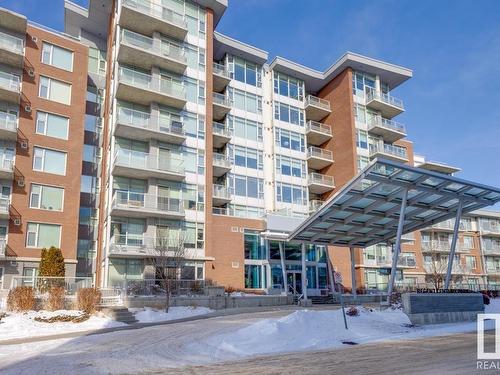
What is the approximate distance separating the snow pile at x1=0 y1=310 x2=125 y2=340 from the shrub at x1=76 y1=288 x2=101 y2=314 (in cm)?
66

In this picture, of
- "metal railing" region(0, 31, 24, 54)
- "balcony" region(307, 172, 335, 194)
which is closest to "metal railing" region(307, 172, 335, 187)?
"balcony" region(307, 172, 335, 194)

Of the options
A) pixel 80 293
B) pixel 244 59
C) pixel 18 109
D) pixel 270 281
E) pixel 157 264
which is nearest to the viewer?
pixel 80 293

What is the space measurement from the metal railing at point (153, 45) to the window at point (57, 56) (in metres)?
5.64

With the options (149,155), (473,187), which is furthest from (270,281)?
(473,187)

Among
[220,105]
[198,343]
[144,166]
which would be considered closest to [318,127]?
[220,105]

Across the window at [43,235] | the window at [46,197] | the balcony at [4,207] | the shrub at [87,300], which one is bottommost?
the shrub at [87,300]

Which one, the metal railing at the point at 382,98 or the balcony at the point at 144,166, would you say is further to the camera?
the metal railing at the point at 382,98

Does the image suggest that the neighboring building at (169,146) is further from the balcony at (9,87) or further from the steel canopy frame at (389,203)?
the steel canopy frame at (389,203)

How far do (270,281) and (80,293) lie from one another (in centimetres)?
2053

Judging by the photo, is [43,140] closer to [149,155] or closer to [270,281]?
[149,155]

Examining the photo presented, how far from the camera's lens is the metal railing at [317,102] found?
1907 inches

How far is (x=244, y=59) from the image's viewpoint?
4462 centimetres

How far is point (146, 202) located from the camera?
32750 millimetres

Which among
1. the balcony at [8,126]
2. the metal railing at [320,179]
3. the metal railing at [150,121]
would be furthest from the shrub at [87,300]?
the metal railing at [320,179]
